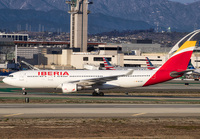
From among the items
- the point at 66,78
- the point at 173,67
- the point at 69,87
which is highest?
the point at 173,67

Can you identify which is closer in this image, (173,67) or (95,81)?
(95,81)

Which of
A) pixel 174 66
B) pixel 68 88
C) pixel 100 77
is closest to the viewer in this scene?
pixel 68 88

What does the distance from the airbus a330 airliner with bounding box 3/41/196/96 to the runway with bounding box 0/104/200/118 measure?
1338 centimetres

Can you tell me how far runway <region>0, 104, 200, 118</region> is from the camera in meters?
43.2

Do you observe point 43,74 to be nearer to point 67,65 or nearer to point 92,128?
point 92,128

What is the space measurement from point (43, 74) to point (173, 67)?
65.9 feet

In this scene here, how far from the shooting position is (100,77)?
6500 centimetres

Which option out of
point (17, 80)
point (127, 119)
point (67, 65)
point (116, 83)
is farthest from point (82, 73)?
point (67, 65)

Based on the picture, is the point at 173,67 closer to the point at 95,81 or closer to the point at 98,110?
the point at 95,81

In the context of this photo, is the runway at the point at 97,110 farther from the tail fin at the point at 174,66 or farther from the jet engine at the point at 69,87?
the tail fin at the point at 174,66

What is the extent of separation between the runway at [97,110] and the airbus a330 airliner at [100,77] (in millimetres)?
13378

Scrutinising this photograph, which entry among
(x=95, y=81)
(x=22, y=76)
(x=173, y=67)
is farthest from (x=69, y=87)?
(x=173, y=67)

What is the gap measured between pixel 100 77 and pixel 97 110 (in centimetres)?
1891

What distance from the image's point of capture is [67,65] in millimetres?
196500
